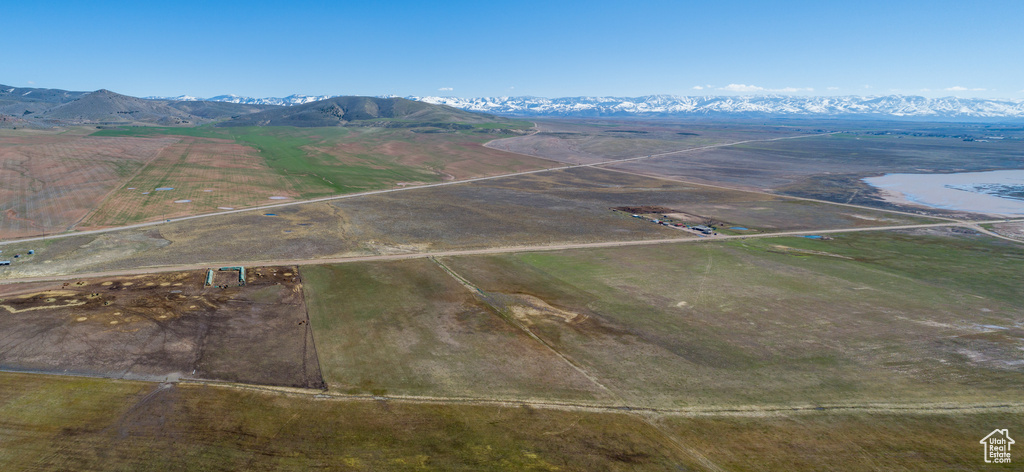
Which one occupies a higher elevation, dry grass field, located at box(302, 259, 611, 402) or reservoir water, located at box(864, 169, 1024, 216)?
reservoir water, located at box(864, 169, 1024, 216)

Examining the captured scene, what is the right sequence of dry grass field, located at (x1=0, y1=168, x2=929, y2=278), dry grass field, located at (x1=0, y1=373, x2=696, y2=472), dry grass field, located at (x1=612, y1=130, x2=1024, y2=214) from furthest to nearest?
dry grass field, located at (x1=612, y1=130, x2=1024, y2=214), dry grass field, located at (x1=0, y1=168, x2=929, y2=278), dry grass field, located at (x1=0, y1=373, x2=696, y2=472)

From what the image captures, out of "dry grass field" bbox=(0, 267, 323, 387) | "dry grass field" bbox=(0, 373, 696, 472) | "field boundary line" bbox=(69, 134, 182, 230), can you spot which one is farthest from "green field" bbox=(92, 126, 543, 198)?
"dry grass field" bbox=(0, 373, 696, 472)

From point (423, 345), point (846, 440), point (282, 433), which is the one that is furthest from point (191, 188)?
point (846, 440)

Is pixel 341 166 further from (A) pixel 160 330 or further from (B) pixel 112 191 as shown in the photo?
(A) pixel 160 330

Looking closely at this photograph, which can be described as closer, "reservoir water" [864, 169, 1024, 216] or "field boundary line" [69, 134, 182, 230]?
"field boundary line" [69, 134, 182, 230]

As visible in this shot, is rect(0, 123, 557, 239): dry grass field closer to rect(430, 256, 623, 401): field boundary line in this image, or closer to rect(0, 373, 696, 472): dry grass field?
rect(0, 373, 696, 472): dry grass field

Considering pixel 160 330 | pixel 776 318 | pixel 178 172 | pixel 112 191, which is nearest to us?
pixel 160 330
